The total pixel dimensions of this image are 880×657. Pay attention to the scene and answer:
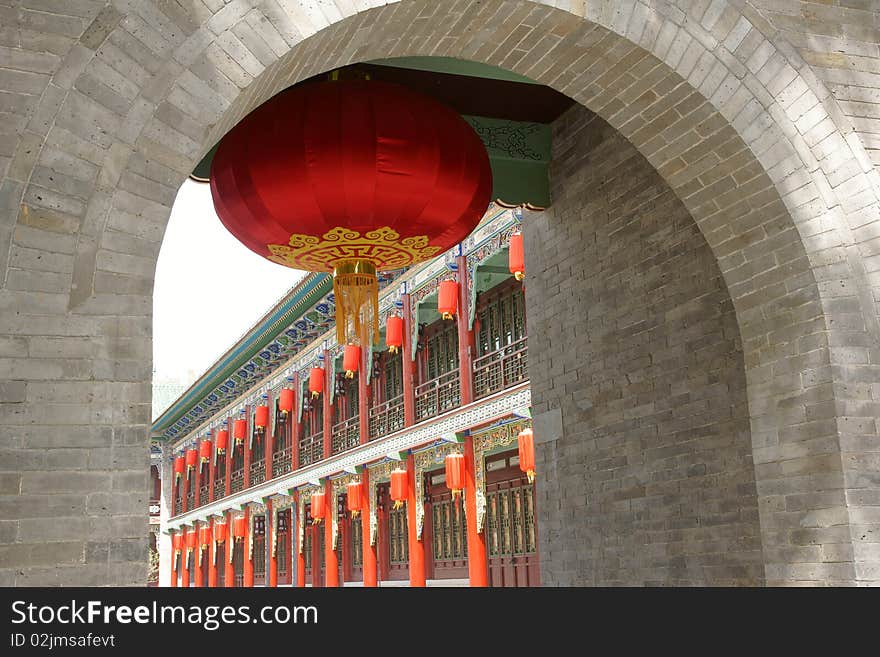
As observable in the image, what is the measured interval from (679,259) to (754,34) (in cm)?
133

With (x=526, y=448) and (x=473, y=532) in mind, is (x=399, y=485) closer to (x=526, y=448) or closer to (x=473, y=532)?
(x=473, y=532)

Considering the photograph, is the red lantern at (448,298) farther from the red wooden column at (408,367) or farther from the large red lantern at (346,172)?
the large red lantern at (346,172)

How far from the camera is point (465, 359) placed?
11.8 meters

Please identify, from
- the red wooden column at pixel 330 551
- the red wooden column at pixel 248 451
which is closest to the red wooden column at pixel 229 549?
the red wooden column at pixel 248 451

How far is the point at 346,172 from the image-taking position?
167 inches

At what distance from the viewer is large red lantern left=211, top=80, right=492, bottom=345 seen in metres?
4.26

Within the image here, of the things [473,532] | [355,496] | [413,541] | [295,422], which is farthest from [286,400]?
[473,532]

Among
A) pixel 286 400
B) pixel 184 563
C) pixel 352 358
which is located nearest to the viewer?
pixel 352 358

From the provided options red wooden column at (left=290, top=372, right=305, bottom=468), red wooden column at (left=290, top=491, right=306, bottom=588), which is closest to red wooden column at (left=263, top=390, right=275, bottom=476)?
red wooden column at (left=290, top=372, right=305, bottom=468)

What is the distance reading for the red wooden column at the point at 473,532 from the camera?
438 inches

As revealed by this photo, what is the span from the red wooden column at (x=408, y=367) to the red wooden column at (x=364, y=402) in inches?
60.2

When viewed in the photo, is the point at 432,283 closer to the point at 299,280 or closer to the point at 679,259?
the point at 299,280

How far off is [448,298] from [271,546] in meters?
9.86

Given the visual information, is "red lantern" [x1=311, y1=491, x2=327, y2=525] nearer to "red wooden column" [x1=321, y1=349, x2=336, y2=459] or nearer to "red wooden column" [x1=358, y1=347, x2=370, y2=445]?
"red wooden column" [x1=321, y1=349, x2=336, y2=459]
